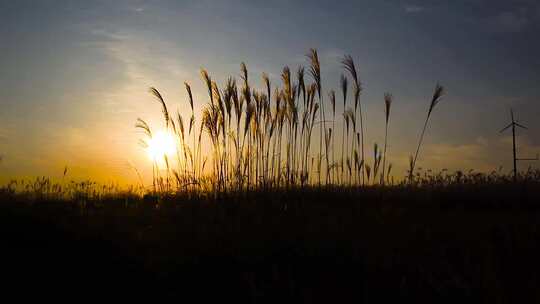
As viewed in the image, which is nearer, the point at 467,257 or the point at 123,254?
the point at 467,257

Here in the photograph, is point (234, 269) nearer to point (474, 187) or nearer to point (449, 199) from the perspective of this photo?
point (449, 199)

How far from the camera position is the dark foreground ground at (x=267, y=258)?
10.1ft

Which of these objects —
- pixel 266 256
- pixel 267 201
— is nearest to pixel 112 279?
pixel 266 256

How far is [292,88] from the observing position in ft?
26.4

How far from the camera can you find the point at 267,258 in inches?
145

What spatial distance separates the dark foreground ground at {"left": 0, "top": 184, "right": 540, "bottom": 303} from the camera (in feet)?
10.1

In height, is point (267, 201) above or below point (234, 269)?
above

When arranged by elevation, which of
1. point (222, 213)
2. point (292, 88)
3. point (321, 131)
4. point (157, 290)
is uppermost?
point (292, 88)

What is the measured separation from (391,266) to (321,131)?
18.6ft

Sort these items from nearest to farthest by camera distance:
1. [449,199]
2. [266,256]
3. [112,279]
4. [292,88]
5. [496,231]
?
[112,279], [266,256], [496,231], [292,88], [449,199]

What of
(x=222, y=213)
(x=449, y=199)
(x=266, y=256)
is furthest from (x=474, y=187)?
(x=266, y=256)

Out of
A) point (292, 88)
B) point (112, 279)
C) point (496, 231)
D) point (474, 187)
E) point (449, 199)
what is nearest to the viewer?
point (112, 279)

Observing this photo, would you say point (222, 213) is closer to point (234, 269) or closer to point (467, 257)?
point (234, 269)

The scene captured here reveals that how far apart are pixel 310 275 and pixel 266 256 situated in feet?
1.44
